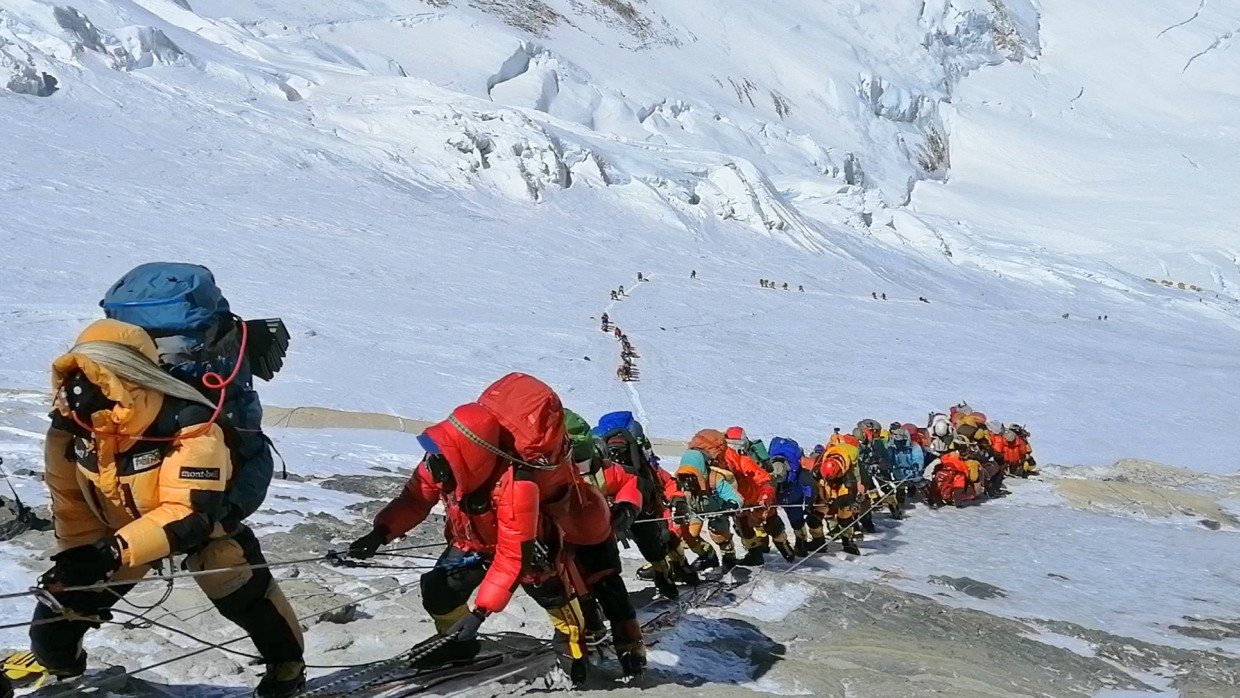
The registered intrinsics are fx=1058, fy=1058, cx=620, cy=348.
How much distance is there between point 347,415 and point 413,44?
48592mm

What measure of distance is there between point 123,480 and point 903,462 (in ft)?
32.6

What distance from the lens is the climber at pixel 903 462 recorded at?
1165 centimetres

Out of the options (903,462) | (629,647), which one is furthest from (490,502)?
(903,462)

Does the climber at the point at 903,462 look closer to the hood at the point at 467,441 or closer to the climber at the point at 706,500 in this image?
the climber at the point at 706,500

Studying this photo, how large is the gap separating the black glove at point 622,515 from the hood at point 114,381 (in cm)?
255

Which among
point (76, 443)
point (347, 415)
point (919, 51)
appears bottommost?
point (347, 415)

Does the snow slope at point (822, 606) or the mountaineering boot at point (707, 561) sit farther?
the mountaineering boot at point (707, 561)

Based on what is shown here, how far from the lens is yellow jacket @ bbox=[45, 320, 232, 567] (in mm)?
2984

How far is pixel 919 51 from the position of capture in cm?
7925

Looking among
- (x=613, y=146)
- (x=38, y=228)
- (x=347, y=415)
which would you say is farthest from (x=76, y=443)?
(x=613, y=146)

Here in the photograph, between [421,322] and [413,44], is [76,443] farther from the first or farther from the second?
[413,44]

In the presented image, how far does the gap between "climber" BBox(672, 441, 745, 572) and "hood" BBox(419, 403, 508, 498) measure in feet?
10.1

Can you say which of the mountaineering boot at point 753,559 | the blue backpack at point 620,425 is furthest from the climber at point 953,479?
the blue backpack at point 620,425

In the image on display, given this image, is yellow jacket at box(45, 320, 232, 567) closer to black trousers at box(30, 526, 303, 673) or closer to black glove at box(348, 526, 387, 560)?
black trousers at box(30, 526, 303, 673)
